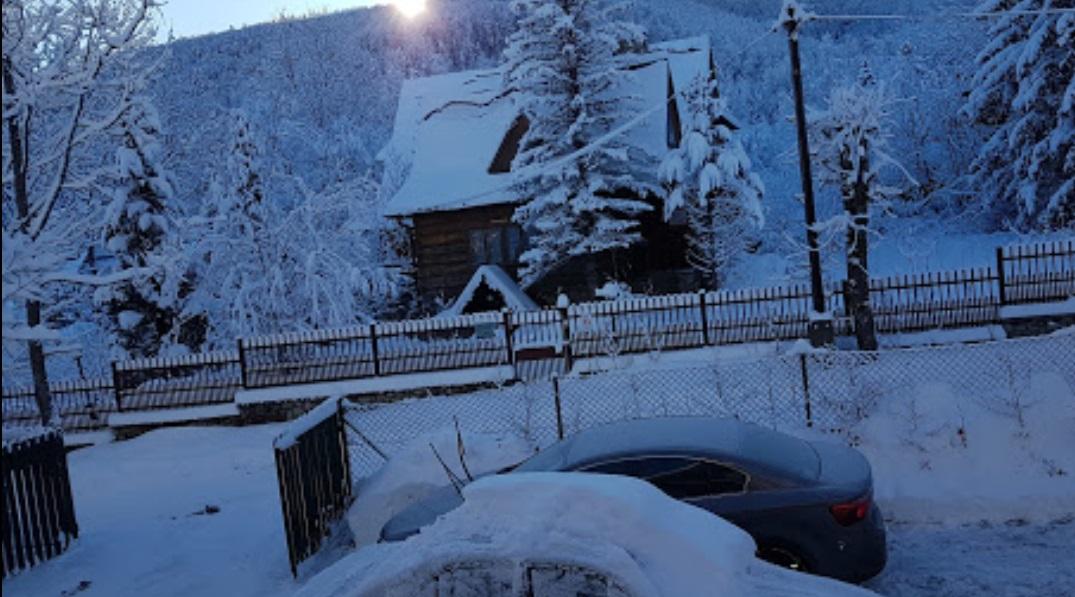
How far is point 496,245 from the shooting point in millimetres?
29578

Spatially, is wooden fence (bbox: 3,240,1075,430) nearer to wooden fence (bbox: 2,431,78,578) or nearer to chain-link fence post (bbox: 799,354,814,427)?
chain-link fence post (bbox: 799,354,814,427)

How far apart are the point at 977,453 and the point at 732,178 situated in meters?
18.7

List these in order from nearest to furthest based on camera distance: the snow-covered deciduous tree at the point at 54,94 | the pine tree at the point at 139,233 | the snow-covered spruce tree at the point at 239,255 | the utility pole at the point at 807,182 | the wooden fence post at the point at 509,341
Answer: the snow-covered deciduous tree at the point at 54,94 < the utility pole at the point at 807,182 < the wooden fence post at the point at 509,341 < the pine tree at the point at 139,233 < the snow-covered spruce tree at the point at 239,255

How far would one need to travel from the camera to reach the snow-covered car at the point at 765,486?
7168 millimetres

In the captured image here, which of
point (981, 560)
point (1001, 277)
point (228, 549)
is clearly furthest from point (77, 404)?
point (1001, 277)

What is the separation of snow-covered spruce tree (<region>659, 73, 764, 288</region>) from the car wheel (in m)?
20.6

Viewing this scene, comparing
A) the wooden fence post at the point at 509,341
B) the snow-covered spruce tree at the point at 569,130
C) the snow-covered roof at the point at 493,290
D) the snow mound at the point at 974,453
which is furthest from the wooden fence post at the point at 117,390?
the snow mound at the point at 974,453

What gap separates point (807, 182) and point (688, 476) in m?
10.2

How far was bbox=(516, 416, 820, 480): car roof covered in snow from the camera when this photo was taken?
7477 millimetres

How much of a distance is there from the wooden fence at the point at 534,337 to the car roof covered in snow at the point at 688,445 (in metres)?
10.7

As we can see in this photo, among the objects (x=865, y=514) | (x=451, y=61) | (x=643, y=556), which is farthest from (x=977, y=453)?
(x=451, y=61)

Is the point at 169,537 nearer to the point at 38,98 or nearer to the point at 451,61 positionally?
the point at 38,98

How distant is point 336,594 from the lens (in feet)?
17.2

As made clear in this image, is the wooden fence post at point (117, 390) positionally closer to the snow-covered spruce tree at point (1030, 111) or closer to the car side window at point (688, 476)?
the car side window at point (688, 476)
